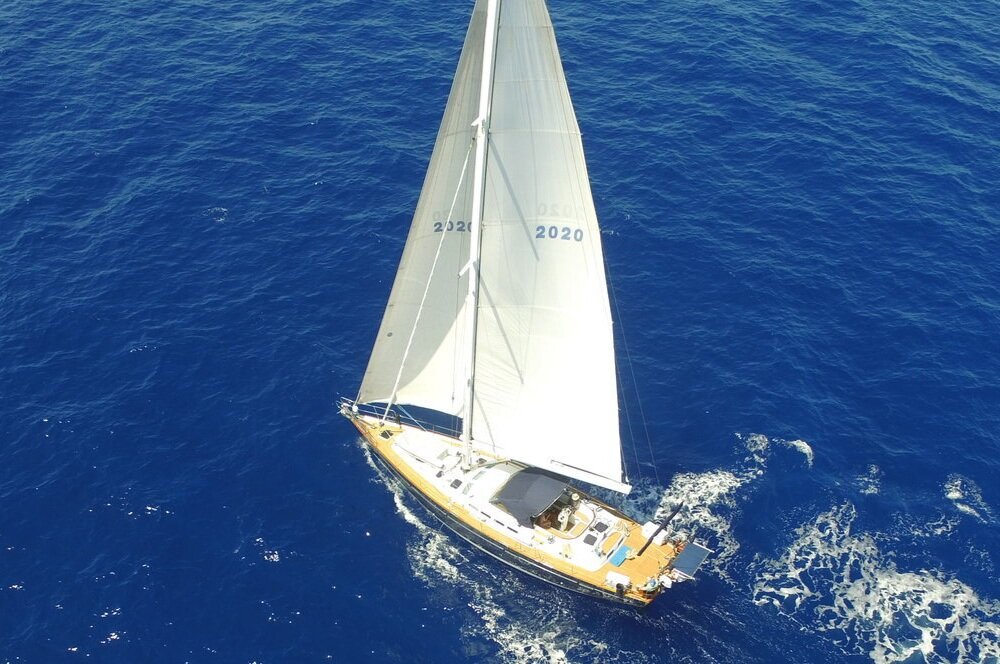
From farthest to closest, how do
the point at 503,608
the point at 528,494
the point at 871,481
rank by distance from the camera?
the point at 871,481
the point at 528,494
the point at 503,608

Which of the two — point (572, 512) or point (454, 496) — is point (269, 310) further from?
point (572, 512)

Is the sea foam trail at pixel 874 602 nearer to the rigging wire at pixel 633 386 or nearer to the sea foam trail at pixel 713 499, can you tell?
the sea foam trail at pixel 713 499

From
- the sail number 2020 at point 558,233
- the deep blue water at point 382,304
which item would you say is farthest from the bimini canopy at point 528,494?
the sail number 2020 at point 558,233

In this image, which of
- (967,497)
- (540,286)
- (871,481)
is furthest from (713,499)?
(540,286)

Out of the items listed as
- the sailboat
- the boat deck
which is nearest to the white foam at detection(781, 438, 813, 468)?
the sailboat

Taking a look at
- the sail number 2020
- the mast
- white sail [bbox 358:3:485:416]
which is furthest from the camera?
white sail [bbox 358:3:485:416]

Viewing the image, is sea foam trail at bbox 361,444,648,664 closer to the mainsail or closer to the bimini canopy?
the bimini canopy

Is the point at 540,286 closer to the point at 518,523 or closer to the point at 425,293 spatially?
the point at 425,293
